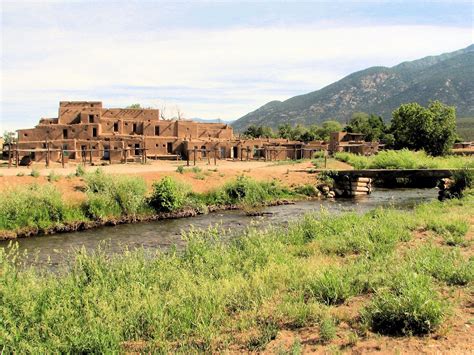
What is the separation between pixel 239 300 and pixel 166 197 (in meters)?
17.0

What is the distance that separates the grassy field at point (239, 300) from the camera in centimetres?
602

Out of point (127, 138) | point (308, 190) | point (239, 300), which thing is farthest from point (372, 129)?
point (239, 300)

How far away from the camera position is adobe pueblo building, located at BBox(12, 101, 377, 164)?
46.2m

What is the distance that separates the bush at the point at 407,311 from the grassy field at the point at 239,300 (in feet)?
0.05

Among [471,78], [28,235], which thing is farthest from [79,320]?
[471,78]

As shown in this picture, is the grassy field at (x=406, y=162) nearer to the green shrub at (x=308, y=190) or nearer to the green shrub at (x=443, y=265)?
the green shrub at (x=308, y=190)

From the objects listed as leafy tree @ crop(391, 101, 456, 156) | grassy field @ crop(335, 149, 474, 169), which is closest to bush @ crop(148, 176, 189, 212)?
grassy field @ crop(335, 149, 474, 169)

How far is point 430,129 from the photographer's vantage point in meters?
58.4

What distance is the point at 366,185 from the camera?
1403 inches

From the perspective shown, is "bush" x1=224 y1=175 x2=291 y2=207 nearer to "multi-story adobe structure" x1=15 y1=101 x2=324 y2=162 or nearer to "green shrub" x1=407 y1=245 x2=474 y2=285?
"multi-story adobe structure" x1=15 y1=101 x2=324 y2=162

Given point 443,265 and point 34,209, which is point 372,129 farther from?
point 443,265

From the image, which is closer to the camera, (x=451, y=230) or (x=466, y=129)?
(x=451, y=230)

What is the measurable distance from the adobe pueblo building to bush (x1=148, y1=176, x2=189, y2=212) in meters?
19.3

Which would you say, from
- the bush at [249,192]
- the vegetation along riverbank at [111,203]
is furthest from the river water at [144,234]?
the bush at [249,192]
